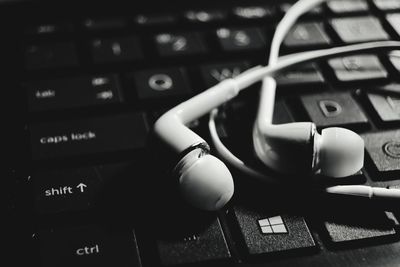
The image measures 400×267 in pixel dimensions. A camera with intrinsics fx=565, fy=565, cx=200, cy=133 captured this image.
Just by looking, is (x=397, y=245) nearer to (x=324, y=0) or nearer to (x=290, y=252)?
(x=290, y=252)

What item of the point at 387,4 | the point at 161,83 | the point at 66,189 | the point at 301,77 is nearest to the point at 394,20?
the point at 387,4

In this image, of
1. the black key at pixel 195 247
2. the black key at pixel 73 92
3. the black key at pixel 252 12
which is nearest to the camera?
the black key at pixel 195 247

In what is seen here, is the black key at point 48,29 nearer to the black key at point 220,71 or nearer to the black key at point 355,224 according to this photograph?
the black key at point 220,71

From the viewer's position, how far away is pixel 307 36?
51cm

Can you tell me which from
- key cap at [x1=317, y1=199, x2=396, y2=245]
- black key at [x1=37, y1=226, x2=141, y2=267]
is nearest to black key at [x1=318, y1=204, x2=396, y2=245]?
key cap at [x1=317, y1=199, x2=396, y2=245]

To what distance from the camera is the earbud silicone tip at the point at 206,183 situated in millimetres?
331

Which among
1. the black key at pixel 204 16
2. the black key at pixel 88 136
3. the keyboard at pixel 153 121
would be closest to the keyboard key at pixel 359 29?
the keyboard at pixel 153 121

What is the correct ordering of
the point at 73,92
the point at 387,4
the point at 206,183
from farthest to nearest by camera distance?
1. the point at 387,4
2. the point at 73,92
3. the point at 206,183

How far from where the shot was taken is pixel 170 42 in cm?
49

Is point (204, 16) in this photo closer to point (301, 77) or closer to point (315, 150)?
point (301, 77)

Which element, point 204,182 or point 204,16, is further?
point 204,16

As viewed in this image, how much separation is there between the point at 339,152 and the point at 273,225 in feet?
0.20

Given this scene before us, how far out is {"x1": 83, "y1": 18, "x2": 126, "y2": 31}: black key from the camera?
0.51 metres

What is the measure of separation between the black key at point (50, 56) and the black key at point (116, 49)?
0.02m
